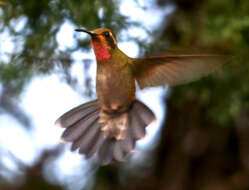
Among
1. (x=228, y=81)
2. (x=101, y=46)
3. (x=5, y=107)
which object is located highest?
(x=101, y=46)

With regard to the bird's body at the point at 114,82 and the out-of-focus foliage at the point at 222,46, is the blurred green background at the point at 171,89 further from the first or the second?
the bird's body at the point at 114,82

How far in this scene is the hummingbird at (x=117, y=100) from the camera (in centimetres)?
190

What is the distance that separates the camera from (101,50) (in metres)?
1.97

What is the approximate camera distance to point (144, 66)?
6.63ft

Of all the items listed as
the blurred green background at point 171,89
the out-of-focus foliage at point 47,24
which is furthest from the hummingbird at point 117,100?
the out-of-focus foliage at point 47,24

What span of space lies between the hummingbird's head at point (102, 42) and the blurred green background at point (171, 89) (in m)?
0.21

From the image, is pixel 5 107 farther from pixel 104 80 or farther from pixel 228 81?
pixel 228 81

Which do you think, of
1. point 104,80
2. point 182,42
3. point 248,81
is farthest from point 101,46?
point 182,42

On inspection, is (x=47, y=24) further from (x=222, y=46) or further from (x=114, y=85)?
(x=222, y=46)

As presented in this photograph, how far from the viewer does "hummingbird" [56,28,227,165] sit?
1899mm

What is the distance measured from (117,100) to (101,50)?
1.18 ft

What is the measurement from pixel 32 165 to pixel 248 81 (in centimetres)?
246

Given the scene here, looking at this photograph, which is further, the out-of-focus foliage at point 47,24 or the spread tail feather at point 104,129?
the spread tail feather at point 104,129

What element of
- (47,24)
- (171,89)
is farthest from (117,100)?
(171,89)
